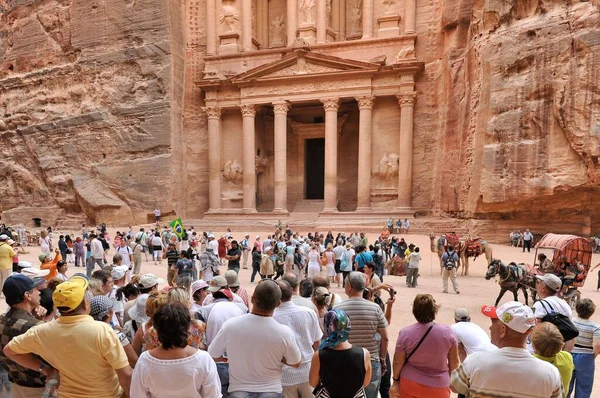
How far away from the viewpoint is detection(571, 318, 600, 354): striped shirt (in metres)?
4.20

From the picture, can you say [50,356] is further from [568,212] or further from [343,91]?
[343,91]

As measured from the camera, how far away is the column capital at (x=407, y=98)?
2694 cm

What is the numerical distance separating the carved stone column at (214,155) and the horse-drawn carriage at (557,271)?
2290cm

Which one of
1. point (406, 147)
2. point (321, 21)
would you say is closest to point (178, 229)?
point (406, 147)

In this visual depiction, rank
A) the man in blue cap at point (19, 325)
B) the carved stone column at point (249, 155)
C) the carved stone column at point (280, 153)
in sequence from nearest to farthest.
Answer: the man in blue cap at point (19, 325) < the carved stone column at point (280, 153) < the carved stone column at point (249, 155)

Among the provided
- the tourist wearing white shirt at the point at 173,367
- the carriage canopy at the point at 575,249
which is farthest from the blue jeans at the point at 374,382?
the carriage canopy at the point at 575,249

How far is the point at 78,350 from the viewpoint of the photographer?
258 centimetres

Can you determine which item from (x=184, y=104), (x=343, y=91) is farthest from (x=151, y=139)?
(x=343, y=91)

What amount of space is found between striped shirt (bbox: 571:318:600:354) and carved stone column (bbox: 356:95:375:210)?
922 inches

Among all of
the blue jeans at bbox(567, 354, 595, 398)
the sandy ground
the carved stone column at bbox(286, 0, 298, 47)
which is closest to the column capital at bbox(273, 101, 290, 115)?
the carved stone column at bbox(286, 0, 298, 47)

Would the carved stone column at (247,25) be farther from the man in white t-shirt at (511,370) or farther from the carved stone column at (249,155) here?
the man in white t-shirt at (511,370)

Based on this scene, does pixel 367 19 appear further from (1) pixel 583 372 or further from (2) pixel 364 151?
(1) pixel 583 372

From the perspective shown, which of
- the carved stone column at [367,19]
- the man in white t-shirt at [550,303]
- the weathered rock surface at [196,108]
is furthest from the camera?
the carved stone column at [367,19]

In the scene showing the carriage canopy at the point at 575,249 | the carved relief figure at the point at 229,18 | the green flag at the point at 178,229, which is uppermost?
the carved relief figure at the point at 229,18
